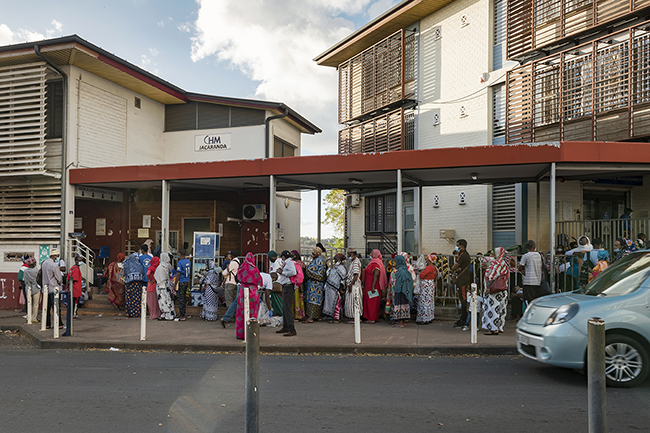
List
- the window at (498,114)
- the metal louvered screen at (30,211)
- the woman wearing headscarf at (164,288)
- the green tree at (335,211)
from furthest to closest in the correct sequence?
the green tree at (335,211), the window at (498,114), the metal louvered screen at (30,211), the woman wearing headscarf at (164,288)

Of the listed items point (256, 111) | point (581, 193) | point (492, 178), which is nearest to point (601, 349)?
point (492, 178)

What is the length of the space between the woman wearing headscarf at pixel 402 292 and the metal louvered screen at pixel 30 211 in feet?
31.7

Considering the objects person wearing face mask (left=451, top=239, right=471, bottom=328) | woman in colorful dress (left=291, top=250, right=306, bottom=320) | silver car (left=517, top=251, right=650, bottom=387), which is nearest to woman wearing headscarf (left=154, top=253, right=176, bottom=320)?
woman in colorful dress (left=291, top=250, right=306, bottom=320)

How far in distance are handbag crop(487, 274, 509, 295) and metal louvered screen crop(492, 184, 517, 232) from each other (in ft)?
20.7

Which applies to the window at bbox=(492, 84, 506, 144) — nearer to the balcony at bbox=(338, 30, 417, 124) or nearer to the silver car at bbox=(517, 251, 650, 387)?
the balcony at bbox=(338, 30, 417, 124)

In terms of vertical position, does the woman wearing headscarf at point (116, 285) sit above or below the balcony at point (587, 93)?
below

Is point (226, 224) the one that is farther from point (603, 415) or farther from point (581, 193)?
point (603, 415)

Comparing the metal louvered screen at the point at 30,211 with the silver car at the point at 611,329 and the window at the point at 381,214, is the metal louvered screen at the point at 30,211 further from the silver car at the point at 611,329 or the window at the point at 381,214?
the silver car at the point at 611,329

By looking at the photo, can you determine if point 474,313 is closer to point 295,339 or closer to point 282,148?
point 295,339

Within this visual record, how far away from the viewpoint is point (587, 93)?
1370cm

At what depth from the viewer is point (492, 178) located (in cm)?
1389

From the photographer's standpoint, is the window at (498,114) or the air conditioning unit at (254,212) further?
the air conditioning unit at (254,212)

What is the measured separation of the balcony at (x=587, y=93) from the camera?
12469mm

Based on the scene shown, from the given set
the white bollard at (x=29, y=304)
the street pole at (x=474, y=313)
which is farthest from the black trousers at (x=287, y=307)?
the white bollard at (x=29, y=304)
